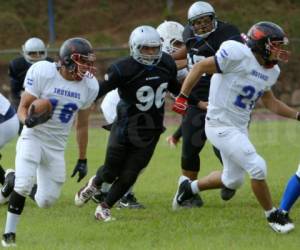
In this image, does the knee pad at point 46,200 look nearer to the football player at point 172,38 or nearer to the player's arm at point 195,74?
the player's arm at point 195,74

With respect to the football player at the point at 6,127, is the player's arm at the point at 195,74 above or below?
above

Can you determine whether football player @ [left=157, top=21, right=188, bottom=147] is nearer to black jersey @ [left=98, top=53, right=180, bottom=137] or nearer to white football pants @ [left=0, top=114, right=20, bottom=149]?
black jersey @ [left=98, top=53, right=180, bottom=137]

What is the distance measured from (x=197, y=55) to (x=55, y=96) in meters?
2.14

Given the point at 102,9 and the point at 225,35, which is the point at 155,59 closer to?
the point at 225,35

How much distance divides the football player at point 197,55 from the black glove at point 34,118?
2.20 meters

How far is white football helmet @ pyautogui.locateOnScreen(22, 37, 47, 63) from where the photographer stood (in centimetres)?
1110

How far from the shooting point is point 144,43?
7297 millimetres

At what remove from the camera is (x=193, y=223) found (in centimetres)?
722

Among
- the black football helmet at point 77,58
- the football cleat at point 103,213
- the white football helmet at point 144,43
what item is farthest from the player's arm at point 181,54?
the black football helmet at point 77,58

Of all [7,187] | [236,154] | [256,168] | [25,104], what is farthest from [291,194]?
[7,187]

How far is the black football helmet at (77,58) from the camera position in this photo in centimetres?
667

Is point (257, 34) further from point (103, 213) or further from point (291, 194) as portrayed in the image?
point (103, 213)

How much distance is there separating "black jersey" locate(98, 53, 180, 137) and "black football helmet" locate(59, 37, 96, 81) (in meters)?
0.59

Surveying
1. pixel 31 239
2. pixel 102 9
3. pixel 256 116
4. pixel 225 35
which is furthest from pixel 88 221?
pixel 102 9
